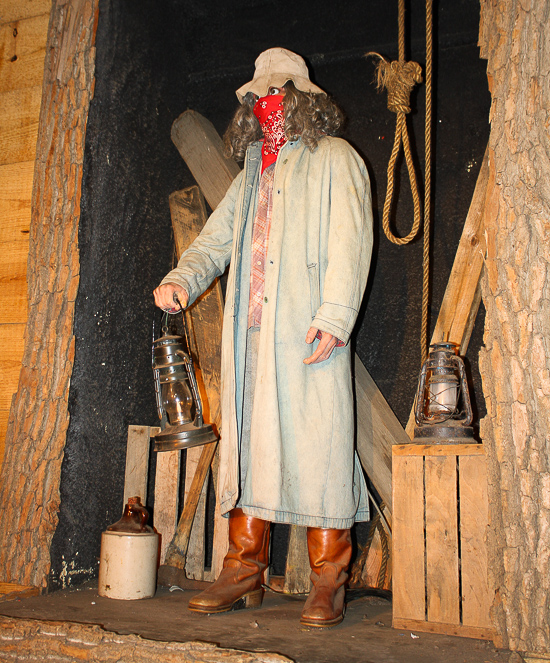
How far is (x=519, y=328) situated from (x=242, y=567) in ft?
3.94

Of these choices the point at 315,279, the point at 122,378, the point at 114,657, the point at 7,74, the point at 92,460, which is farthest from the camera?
the point at 7,74

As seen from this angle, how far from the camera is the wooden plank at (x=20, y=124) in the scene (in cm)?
277

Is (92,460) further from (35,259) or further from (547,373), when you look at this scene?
(547,373)

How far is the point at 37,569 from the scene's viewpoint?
229 centimetres

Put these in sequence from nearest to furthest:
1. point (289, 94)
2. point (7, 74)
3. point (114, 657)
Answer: point (114, 657) < point (289, 94) < point (7, 74)

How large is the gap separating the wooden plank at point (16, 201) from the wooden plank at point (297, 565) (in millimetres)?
1757

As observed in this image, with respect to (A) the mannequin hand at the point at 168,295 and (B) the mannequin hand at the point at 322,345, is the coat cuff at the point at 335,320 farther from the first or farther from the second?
(A) the mannequin hand at the point at 168,295

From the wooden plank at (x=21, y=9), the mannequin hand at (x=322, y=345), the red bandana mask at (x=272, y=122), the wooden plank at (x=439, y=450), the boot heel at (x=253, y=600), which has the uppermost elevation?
the wooden plank at (x=21, y=9)

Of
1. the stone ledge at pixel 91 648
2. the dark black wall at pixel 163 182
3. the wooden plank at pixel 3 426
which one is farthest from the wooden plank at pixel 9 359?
the stone ledge at pixel 91 648

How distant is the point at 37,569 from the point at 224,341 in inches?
44.1

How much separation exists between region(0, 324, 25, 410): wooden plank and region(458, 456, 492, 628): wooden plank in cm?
185

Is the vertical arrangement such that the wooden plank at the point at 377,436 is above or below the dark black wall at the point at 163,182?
below

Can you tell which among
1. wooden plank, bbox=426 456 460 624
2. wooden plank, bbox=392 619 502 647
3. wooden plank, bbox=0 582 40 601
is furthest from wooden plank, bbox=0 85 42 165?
wooden plank, bbox=392 619 502 647

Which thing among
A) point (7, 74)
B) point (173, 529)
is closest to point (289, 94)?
point (7, 74)
